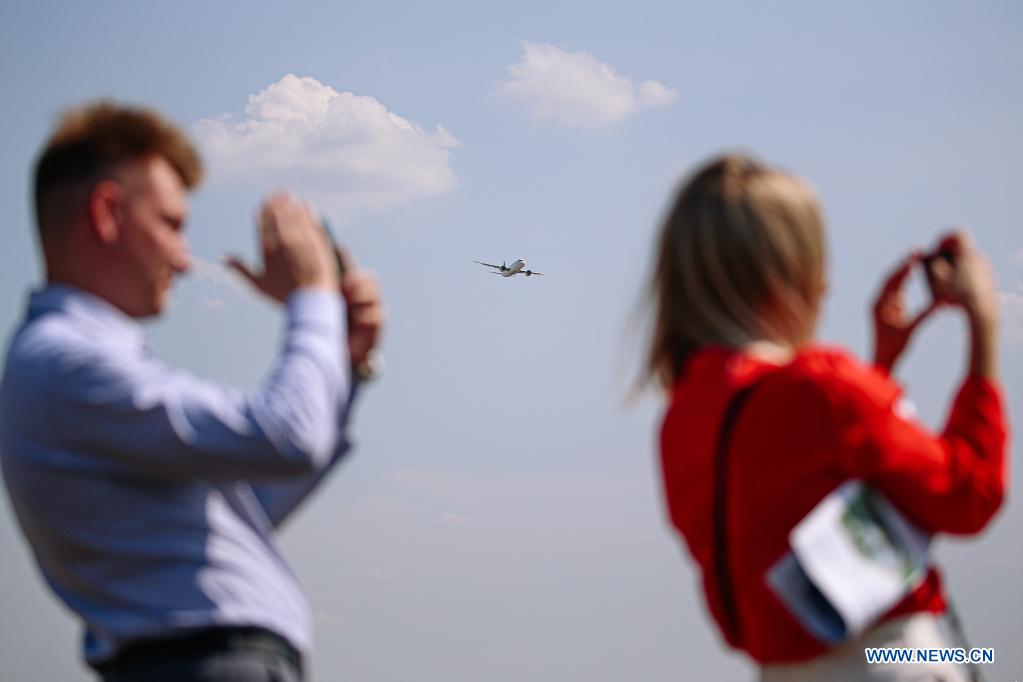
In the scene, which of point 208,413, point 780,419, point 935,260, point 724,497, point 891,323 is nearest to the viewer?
point 208,413

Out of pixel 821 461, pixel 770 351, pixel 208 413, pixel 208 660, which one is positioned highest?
pixel 770 351

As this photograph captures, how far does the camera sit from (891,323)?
4.57m

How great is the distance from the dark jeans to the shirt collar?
108cm

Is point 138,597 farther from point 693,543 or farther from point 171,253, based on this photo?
point 693,543

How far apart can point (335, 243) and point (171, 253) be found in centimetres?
59

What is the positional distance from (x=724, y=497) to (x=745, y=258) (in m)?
0.82

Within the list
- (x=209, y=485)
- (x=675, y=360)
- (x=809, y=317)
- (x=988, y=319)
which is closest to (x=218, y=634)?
(x=209, y=485)

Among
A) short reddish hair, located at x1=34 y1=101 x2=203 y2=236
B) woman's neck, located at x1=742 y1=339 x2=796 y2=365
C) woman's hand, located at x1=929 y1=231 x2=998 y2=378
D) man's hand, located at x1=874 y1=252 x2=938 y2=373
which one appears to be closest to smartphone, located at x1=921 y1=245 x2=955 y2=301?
woman's hand, located at x1=929 y1=231 x2=998 y2=378

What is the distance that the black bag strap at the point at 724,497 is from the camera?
3627 mm

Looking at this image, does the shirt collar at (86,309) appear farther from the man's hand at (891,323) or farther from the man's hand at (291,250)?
the man's hand at (891,323)

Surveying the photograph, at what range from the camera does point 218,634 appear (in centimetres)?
351

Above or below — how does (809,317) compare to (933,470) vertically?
above

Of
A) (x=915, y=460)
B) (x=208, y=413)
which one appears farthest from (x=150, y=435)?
(x=915, y=460)

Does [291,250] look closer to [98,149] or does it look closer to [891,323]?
[98,149]
